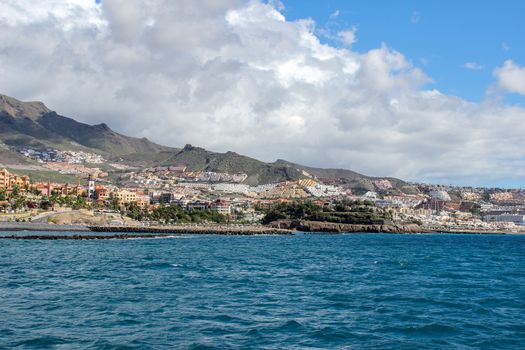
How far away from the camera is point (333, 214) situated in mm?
161375

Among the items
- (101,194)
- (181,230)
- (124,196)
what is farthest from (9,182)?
(181,230)

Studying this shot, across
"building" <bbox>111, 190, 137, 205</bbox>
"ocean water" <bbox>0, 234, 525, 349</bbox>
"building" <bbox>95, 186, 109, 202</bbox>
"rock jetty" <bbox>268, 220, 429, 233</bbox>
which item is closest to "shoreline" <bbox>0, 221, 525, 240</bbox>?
"rock jetty" <bbox>268, 220, 429, 233</bbox>

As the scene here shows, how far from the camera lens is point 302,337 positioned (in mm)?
20219

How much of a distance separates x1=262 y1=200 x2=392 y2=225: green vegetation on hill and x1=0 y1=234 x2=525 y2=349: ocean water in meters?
117

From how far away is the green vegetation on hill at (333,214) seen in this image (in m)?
160

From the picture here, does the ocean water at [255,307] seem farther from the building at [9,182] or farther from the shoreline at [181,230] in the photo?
the building at [9,182]

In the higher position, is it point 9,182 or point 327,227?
point 9,182

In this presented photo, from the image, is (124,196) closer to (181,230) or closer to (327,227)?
(327,227)

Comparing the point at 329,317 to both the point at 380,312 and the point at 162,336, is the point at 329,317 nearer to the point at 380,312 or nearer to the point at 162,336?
the point at 380,312

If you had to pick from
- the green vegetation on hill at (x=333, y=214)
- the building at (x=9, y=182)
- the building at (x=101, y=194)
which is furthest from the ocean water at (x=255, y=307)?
the building at (x=101, y=194)

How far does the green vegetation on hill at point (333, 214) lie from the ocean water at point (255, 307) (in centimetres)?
11685

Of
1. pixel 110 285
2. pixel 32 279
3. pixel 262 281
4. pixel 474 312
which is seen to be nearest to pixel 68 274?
pixel 32 279

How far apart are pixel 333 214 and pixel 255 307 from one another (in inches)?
5402

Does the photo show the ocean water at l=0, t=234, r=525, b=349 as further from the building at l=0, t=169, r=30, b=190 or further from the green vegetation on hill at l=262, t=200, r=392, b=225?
the building at l=0, t=169, r=30, b=190
